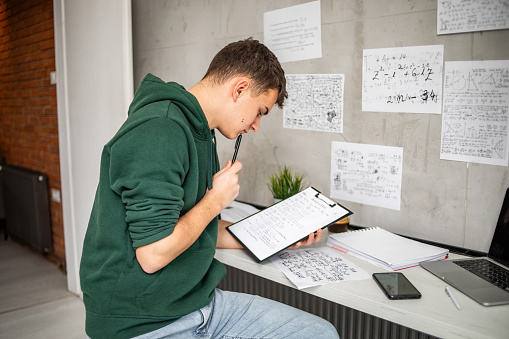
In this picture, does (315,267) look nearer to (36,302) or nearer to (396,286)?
(396,286)

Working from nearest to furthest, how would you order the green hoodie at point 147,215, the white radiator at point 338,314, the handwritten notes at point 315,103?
the green hoodie at point 147,215
the white radiator at point 338,314
the handwritten notes at point 315,103

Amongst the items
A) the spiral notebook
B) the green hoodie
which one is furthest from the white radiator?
the green hoodie

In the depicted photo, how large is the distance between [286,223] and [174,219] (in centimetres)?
52

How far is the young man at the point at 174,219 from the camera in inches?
36.8

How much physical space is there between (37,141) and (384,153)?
9.48ft

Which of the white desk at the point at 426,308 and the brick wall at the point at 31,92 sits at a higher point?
the brick wall at the point at 31,92

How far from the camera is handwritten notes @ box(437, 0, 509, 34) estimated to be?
53.1 inches

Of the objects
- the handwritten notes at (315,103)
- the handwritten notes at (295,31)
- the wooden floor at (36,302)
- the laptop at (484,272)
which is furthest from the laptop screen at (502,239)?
the wooden floor at (36,302)

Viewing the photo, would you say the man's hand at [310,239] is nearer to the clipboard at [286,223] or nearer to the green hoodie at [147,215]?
the clipboard at [286,223]

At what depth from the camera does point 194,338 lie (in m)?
1.08

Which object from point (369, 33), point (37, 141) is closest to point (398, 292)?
point (369, 33)

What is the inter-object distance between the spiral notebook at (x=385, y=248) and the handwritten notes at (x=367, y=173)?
6.6 inches

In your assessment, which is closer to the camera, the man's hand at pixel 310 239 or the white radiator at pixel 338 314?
the man's hand at pixel 310 239

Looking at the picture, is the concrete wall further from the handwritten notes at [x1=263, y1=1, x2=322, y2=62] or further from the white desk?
the white desk
